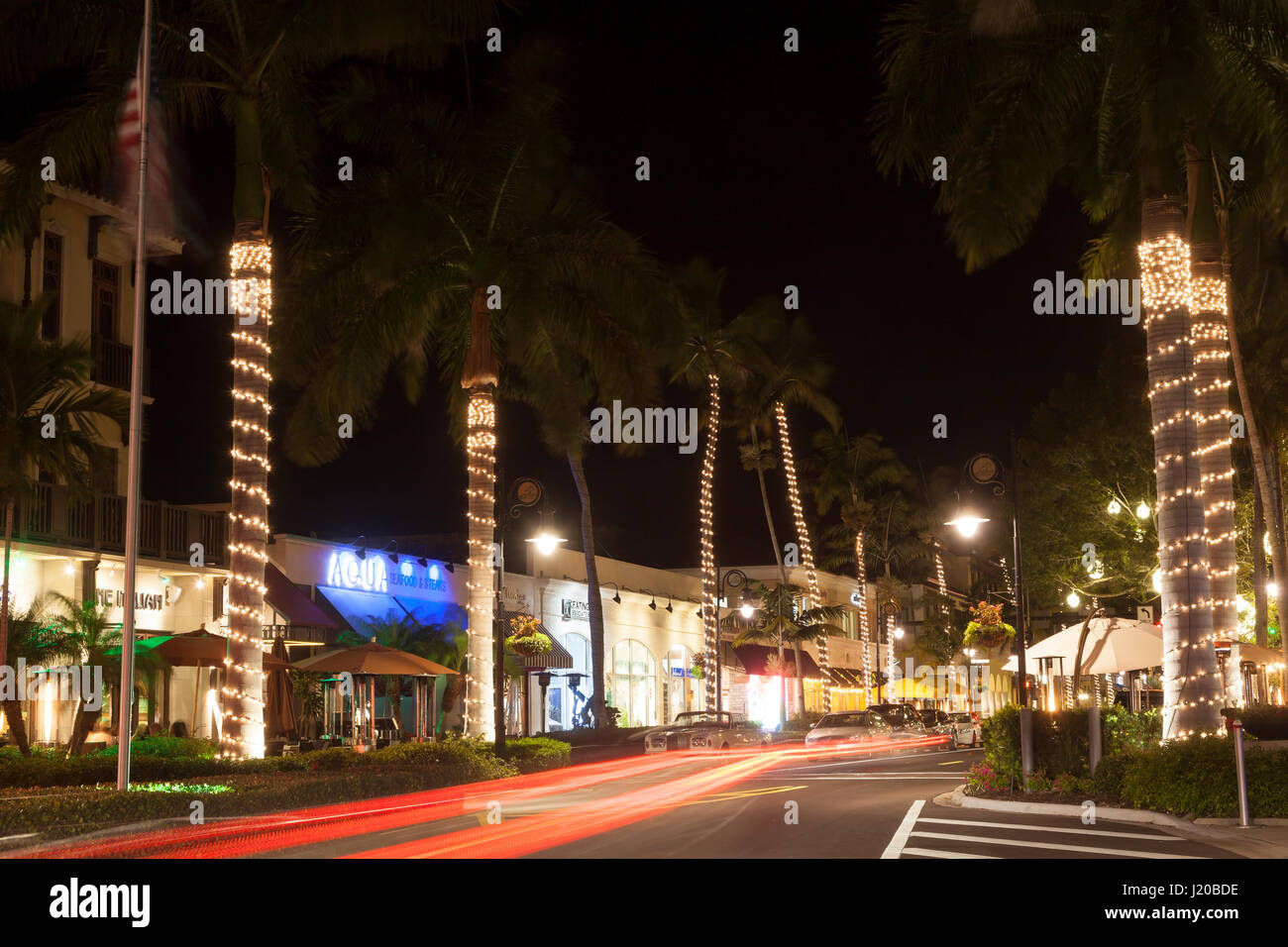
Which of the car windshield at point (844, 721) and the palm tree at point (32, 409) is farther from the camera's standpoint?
the car windshield at point (844, 721)

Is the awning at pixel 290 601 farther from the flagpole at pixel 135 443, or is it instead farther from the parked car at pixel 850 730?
the flagpole at pixel 135 443

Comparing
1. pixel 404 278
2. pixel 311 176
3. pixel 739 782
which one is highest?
pixel 311 176

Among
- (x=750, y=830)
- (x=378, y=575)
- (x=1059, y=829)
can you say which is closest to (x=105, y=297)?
(x=378, y=575)

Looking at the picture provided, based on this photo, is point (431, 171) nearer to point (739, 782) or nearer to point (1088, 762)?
point (739, 782)

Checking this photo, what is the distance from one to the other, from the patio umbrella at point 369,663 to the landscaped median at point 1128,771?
488 inches

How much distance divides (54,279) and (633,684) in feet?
100

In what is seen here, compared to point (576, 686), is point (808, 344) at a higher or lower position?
higher

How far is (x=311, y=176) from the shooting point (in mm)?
26500

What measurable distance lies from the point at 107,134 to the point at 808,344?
1518 inches

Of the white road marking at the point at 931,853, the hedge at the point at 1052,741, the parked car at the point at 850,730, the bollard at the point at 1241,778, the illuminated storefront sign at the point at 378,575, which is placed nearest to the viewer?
the white road marking at the point at 931,853

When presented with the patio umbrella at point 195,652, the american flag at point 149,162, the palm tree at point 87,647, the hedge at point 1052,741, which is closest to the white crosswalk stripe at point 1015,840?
the hedge at point 1052,741

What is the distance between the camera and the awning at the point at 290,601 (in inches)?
1314

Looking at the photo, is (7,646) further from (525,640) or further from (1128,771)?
(1128,771)
